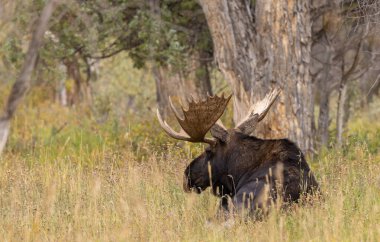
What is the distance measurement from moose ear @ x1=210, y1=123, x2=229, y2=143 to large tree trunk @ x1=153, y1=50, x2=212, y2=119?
5971mm

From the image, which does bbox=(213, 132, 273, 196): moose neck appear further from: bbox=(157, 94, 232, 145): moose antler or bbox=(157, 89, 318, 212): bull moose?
bbox=(157, 94, 232, 145): moose antler

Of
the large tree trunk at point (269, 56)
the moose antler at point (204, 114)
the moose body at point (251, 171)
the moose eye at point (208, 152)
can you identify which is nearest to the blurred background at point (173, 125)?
the large tree trunk at point (269, 56)

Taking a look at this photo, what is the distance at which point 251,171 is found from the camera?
321 inches

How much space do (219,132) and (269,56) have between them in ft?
9.88

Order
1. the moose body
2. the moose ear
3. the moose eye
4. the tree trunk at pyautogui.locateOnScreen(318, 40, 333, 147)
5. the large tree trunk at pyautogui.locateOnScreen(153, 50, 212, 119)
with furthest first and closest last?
the large tree trunk at pyautogui.locateOnScreen(153, 50, 212, 119), the tree trunk at pyautogui.locateOnScreen(318, 40, 333, 147), the moose eye, the moose ear, the moose body

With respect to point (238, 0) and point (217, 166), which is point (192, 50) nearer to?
point (238, 0)

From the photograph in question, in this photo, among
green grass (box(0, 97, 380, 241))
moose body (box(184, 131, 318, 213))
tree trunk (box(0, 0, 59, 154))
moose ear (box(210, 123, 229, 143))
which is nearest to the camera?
tree trunk (box(0, 0, 59, 154))

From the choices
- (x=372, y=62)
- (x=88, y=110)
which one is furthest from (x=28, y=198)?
(x=88, y=110)

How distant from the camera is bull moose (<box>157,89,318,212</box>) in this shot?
771 centimetres

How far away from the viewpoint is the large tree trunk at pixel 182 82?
1462 cm

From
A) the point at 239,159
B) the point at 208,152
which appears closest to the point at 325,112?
the point at 208,152

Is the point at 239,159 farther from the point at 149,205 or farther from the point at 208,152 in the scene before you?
the point at 149,205

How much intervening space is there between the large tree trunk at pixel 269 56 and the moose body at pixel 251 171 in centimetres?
272

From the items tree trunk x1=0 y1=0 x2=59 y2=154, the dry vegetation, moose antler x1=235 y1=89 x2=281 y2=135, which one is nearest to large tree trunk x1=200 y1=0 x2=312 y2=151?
the dry vegetation
